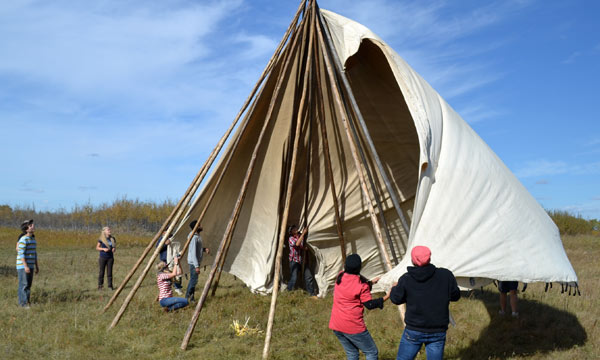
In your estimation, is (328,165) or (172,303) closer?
(172,303)

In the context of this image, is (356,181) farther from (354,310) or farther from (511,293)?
(354,310)

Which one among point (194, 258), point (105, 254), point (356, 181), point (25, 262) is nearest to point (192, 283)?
point (194, 258)

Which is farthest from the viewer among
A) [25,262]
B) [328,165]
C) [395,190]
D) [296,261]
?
[296,261]

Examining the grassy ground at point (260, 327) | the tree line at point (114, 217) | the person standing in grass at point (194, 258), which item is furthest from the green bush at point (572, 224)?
Answer: the person standing in grass at point (194, 258)

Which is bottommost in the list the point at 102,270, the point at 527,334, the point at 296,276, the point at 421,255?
the point at 527,334

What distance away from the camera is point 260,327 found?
6.54 m

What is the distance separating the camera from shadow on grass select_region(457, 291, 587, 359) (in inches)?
217

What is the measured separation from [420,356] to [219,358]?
2237 millimetres

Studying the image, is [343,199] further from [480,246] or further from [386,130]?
[480,246]

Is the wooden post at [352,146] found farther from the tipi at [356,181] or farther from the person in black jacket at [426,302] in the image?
the person in black jacket at [426,302]

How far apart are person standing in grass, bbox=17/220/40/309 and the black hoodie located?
6331mm

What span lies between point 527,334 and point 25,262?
7447 millimetres

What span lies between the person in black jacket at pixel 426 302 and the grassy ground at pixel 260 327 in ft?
5.40

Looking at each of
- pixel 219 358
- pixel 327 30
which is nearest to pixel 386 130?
pixel 327 30
